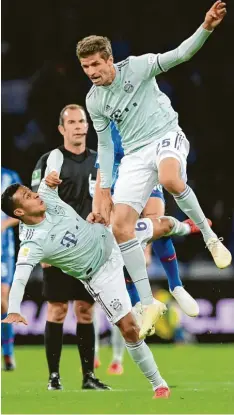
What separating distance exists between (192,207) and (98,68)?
1.14 metres

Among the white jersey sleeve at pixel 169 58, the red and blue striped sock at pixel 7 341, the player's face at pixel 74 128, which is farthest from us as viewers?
the red and blue striped sock at pixel 7 341

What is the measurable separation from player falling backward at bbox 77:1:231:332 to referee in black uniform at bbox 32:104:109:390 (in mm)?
1256

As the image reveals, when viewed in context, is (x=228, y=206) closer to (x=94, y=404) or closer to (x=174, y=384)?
Answer: (x=174, y=384)

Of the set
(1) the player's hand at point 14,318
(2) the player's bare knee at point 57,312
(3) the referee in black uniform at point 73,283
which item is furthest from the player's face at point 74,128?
(1) the player's hand at point 14,318

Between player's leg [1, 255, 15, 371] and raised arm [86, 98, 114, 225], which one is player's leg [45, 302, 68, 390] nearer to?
raised arm [86, 98, 114, 225]

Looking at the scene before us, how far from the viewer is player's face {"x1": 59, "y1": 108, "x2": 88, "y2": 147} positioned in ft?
29.6

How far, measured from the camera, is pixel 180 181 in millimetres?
7289

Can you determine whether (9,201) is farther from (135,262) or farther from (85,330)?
(85,330)

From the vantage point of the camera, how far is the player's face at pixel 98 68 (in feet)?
23.9

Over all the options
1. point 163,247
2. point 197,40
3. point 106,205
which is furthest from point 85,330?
point 197,40

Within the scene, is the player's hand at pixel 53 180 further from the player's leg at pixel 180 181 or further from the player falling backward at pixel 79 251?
the player's leg at pixel 180 181

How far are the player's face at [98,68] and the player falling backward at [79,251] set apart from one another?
2.51 feet

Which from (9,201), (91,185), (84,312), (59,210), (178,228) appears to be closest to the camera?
(9,201)

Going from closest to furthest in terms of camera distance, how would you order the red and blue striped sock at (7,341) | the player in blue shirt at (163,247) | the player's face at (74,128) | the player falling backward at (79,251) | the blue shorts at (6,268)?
1. the player falling backward at (79,251)
2. the player in blue shirt at (163,247)
3. the player's face at (74,128)
4. the red and blue striped sock at (7,341)
5. the blue shorts at (6,268)
